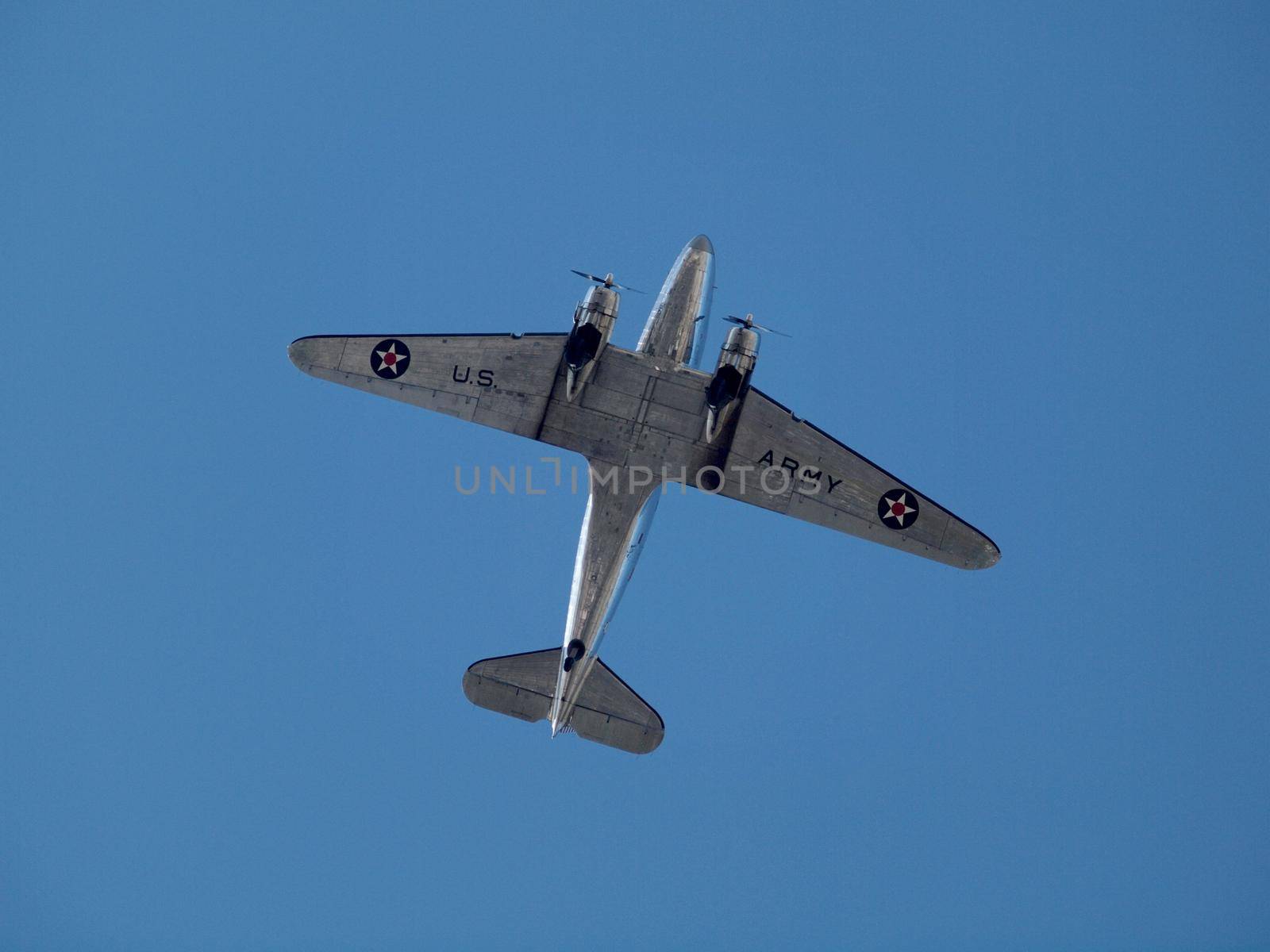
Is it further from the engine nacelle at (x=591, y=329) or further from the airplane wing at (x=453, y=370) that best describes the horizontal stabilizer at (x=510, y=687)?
the engine nacelle at (x=591, y=329)

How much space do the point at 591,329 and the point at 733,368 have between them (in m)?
4.85

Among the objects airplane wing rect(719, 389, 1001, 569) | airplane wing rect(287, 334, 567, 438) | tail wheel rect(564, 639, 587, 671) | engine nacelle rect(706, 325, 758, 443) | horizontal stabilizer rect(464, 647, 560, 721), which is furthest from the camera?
horizontal stabilizer rect(464, 647, 560, 721)

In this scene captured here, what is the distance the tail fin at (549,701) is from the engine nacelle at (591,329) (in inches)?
416

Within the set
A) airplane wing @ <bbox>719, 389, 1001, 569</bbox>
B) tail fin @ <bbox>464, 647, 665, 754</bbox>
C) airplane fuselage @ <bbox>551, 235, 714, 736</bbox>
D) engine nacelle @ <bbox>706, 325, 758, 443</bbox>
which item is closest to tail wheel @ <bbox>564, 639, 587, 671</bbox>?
airplane fuselage @ <bbox>551, 235, 714, 736</bbox>

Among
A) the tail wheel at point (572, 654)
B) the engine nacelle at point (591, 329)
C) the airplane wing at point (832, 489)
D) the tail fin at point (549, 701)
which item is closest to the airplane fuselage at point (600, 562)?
the tail wheel at point (572, 654)

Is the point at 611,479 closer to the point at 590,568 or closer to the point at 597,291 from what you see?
the point at 590,568

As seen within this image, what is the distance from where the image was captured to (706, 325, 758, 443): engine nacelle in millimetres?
33531

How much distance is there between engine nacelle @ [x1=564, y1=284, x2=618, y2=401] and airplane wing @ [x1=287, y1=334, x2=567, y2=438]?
1363mm

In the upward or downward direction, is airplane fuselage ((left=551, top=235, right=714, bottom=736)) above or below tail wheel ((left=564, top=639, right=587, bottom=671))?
above

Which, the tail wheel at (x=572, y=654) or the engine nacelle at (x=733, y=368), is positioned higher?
the engine nacelle at (x=733, y=368)

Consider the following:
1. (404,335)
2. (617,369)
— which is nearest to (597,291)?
(617,369)

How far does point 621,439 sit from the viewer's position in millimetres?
35031

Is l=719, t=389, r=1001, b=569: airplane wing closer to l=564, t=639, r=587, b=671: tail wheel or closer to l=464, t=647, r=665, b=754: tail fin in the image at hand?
l=564, t=639, r=587, b=671: tail wheel

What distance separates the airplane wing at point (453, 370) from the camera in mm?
35344
